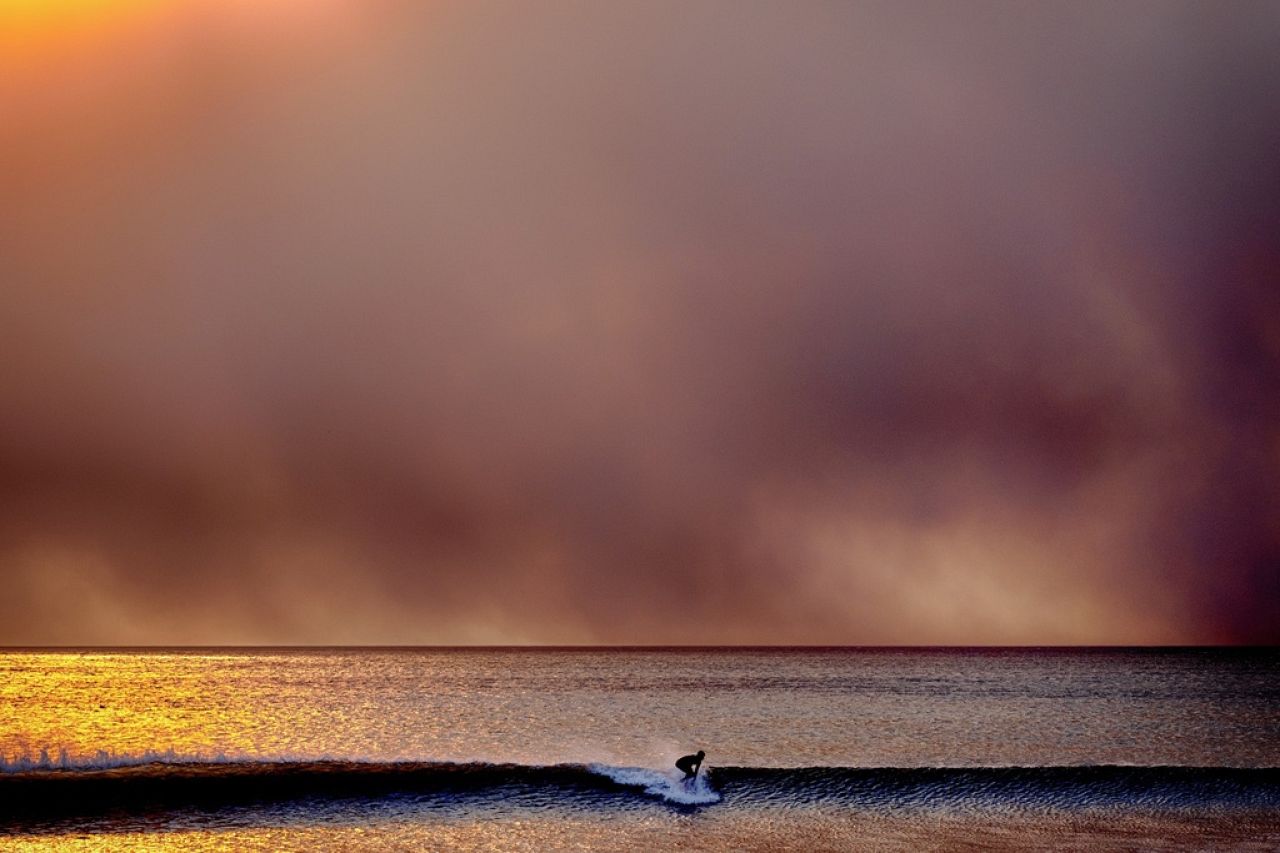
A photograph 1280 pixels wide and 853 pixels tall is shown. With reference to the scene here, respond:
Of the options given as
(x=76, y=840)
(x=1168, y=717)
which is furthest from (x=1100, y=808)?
(x=1168, y=717)

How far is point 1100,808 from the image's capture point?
2248 cm

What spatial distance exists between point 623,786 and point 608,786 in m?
0.31

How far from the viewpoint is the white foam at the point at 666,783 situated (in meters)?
→ 22.9

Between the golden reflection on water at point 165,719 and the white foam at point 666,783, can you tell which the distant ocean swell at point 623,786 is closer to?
the white foam at point 666,783

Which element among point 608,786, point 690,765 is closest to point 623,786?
point 608,786

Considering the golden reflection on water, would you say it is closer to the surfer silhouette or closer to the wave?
the wave

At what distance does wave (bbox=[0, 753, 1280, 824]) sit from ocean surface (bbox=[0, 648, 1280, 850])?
0.25ft

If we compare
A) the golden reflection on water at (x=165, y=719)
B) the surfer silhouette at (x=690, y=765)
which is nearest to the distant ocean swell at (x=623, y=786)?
the surfer silhouette at (x=690, y=765)

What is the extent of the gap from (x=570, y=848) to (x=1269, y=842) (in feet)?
38.2

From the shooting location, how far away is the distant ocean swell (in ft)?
73.8

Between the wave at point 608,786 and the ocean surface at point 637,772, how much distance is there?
8 cm

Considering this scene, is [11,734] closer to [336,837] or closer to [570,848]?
[336,837]

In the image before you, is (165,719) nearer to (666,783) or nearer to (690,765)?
(666,783)

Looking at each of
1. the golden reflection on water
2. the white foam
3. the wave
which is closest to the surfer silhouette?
the white foam
